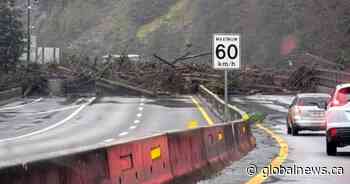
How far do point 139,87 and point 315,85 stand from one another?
13.2 metres

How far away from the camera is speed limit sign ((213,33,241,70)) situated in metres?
21.0

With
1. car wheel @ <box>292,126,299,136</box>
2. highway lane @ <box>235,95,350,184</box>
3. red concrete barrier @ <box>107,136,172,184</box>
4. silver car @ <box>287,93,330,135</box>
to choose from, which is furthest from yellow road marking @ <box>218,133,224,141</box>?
car wheel @ <box>292,126,299,136</box>

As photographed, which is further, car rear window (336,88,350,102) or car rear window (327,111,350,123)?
car rear window (336,88,350,102)

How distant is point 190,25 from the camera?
106875 mm

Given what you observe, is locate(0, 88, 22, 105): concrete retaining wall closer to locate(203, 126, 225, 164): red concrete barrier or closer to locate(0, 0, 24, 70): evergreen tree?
locate(0, 0, 24, 70): evergreen tree

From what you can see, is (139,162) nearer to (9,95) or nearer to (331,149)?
(331,149)

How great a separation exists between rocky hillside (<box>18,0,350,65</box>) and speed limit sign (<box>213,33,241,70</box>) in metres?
52.1

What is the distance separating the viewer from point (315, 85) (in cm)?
6028

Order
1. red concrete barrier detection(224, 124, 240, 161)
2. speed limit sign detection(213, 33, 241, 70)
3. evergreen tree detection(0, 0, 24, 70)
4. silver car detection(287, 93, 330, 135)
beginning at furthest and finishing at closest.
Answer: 1. evergreen tree detection(0, 0, 24, 70)
2. silver car detection(287, 93, 330, 135)
3. speed limit sign detection(213, 33, 241, 70)
4. red concrete barrier detection(224, 124, 240, 161)

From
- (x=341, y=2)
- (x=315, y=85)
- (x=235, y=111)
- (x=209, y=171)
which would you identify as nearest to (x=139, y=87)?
(x=315, y=85)

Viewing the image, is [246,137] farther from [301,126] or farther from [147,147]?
[147,147]

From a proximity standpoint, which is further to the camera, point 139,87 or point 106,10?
point 106,10

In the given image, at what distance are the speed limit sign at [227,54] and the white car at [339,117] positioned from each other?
3.88 m

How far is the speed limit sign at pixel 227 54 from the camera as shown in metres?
21.0
